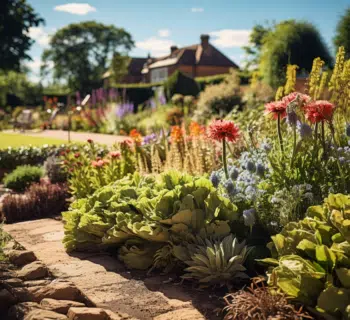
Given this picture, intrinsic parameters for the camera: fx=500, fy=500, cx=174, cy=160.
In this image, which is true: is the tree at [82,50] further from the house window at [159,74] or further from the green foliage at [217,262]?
the green foliage at [217,262]

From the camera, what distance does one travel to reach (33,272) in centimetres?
368

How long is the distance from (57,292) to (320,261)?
1.65m

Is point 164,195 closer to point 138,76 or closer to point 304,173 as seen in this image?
point 304,173

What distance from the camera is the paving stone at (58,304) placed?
3.00 meters

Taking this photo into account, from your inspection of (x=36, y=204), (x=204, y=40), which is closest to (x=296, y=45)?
(x=36, y=204)

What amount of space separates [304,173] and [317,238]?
120cm

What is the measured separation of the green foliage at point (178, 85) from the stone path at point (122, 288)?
58.5 ft

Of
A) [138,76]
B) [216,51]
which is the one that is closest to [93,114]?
[216,51]

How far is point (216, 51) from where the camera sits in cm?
4841

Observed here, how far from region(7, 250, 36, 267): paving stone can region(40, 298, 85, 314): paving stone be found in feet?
3.13

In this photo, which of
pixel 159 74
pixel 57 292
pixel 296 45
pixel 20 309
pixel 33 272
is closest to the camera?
pixel 20 309

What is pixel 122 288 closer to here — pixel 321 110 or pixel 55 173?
pixel 321 110

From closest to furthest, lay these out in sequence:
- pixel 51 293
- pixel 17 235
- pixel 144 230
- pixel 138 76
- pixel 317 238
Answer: pixel 317 238, pixel 51 293, pixel 144 230, pixel 17 235, pixel 138 76

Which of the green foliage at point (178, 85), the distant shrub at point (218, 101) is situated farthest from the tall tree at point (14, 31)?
the distant shrub at point (218, 101)
